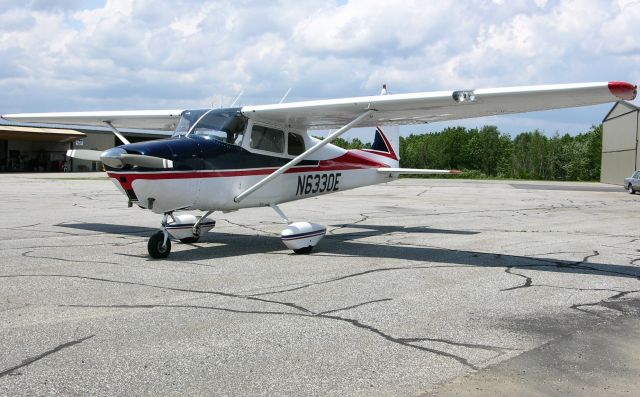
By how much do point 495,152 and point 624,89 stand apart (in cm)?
10870

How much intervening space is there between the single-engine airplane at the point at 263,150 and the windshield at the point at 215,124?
2 centimetres

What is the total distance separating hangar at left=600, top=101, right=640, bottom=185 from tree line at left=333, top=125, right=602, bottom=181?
36.9 metres

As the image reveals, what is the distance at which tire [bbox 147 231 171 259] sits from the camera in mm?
9383

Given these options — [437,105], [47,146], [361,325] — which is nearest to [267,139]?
[437,105]

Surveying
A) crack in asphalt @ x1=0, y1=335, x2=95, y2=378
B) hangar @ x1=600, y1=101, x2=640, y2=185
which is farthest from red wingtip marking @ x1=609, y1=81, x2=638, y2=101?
hangar @ x1=600, y1=101, x2=640, y2=185

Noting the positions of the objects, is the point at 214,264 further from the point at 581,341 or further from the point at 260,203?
the point at 581,341

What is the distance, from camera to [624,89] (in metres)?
7.84

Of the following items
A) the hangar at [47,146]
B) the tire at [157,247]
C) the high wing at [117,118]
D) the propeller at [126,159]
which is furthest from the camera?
the hangar at [47,146]

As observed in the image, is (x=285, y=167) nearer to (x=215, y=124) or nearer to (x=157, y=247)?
(x=215, y=124)

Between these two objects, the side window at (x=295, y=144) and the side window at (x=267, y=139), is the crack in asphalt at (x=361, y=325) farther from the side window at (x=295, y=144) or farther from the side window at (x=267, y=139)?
the side window at (x=295, y=144)

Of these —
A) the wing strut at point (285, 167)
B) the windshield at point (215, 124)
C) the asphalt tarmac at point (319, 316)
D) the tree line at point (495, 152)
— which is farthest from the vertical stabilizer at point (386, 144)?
the tree line at point (495, 152)

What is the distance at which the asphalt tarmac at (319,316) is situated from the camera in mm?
4262

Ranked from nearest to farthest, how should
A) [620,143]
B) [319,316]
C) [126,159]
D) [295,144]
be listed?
[319,316] → [126,159] → [295,144] → [620,143]

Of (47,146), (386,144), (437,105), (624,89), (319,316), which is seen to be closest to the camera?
(319,316)
